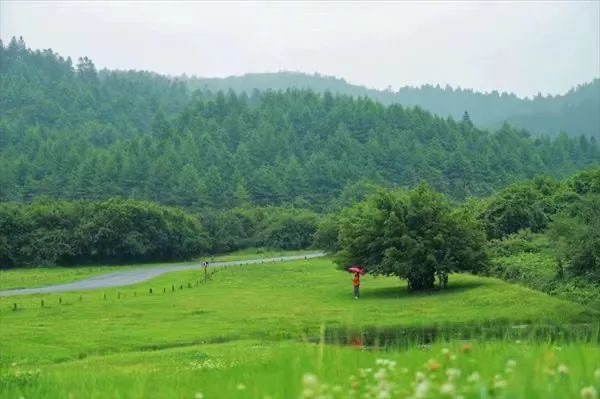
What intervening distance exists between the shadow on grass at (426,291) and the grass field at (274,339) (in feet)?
0.61

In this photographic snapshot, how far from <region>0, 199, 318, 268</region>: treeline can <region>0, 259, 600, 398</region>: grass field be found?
1573 inches

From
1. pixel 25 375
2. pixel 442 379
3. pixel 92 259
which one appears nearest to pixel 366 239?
pixel 25 375

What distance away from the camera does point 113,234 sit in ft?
398

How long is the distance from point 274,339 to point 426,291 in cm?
2168

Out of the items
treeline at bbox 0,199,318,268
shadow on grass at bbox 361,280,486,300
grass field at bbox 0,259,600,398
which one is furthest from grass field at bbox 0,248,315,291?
shadow on grass at bbox 361,280,486,300

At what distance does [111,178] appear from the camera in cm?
18325

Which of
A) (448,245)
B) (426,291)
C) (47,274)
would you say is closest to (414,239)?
(448,245)

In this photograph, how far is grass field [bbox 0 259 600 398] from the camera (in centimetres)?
862

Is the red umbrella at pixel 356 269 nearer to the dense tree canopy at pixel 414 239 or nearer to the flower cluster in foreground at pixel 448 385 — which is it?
the dense tree canopy at pixel 414 239

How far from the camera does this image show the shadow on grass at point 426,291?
54625mm

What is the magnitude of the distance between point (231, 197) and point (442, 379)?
178 meters

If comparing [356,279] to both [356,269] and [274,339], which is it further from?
[274,339]

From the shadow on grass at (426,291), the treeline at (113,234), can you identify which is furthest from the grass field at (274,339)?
the treeline at (113,234)

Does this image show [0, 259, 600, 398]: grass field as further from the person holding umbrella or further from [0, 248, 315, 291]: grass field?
[0, 248, 315, 291]: grass field
